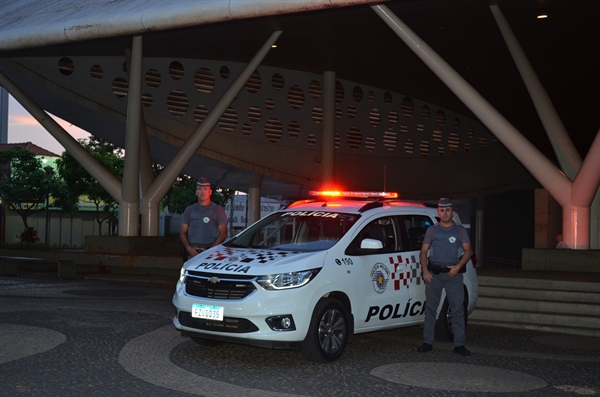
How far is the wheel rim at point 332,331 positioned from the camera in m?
8.36

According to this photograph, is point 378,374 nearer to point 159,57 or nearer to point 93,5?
point 93,5

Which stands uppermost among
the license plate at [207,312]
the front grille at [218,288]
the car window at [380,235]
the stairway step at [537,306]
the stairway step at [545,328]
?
the car window at [380,235]

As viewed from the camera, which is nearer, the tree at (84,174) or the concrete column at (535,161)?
the concrete column at (535,161)

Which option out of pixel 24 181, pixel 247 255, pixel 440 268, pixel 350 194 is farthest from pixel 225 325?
pixel 24 181

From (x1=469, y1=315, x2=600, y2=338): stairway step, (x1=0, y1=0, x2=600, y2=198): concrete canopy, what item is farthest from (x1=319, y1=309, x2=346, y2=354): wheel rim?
(x1=0, y1=0, x2=600, y2=198): concrete canopy

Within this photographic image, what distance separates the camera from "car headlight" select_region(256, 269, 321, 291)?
8.09 metres

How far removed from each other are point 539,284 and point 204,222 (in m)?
5.44

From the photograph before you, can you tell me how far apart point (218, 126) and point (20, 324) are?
2421 centimetres

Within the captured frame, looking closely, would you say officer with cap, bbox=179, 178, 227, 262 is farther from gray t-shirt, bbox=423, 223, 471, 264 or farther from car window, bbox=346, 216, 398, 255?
gray t-shirt, bbox=423, 223, 471, 264

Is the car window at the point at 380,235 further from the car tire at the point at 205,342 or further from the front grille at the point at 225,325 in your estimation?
the car tire at the point at 205,342

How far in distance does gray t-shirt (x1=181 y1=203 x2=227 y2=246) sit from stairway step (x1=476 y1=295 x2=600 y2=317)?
4.35m

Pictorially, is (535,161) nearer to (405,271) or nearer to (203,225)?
(405,271)

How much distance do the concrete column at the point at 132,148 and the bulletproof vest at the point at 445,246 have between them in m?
14.6

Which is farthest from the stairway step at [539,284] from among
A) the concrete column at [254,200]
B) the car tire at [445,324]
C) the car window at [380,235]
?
the concrete column at [254,200]
